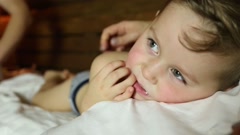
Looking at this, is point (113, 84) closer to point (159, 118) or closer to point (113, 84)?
point (113, 84)

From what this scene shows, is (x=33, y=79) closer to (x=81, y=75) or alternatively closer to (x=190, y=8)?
(x=81, y=75)

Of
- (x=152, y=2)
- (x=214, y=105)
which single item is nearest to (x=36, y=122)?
(x=214, y=105)

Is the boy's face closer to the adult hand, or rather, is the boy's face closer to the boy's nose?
the boy's nose

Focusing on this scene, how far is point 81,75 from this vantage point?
104 centimetres

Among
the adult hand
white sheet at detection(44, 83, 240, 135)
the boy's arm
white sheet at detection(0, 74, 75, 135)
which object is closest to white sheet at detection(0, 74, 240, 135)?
white sheet at detection(44, 83, 240, 135)

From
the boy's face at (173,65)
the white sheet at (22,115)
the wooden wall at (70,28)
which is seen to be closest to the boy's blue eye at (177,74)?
the boy's face at (173,65)

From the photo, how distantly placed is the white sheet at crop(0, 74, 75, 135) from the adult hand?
234 millimetres

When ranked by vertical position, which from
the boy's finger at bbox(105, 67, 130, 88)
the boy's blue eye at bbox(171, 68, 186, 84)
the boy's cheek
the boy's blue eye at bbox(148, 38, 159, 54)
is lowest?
the boy's cheek

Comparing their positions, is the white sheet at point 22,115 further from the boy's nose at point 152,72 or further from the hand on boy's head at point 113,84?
the boy's nose at point 152,72

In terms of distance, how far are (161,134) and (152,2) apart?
3.14 feet

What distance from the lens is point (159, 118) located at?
25.9 inches

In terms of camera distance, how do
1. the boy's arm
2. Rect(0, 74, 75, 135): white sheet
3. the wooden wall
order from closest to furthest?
Rect(0, 74, 75, 135): white sheet < the boy's arm < the wooden wall

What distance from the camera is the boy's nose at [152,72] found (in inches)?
27.5

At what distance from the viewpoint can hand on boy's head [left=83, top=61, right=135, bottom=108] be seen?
2.40 ft
